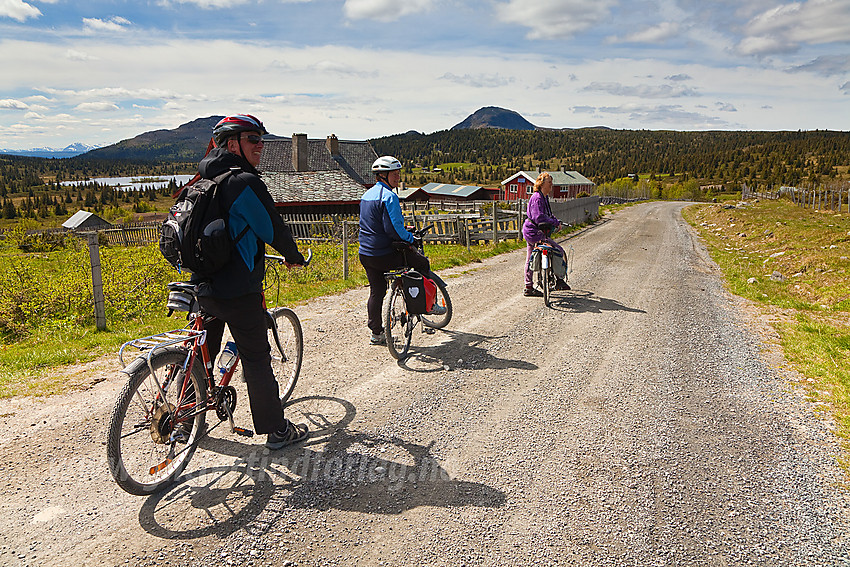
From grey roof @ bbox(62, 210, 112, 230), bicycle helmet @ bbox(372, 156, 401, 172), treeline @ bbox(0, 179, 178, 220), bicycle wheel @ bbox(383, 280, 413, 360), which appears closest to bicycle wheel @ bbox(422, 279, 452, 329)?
bicycle wheel @ bbox(383, 280, 413, 360)

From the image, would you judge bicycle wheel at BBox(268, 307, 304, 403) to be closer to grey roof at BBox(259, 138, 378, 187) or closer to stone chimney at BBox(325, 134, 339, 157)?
grey roof at BBox(259, 138, 378, 187)

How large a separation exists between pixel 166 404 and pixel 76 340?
4481 mm

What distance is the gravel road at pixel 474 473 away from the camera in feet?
9.30

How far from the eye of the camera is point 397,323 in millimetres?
5996

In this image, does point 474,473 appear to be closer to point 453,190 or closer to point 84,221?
point 84,221

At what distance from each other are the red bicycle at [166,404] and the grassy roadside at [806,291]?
4.66 metres

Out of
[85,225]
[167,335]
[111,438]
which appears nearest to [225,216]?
[167,335]

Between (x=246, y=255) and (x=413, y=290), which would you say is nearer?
(x=246, y=255)

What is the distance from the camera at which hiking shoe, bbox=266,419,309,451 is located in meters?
3.80

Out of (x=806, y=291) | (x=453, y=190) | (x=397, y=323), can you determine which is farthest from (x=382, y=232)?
(x=453, y=190)

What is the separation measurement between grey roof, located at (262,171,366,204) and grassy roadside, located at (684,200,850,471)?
71.1ft

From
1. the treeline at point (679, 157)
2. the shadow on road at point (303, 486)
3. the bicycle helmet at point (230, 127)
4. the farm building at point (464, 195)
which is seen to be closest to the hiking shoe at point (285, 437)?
the shadow on road at point (303, 486)

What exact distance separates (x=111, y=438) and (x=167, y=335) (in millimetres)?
735

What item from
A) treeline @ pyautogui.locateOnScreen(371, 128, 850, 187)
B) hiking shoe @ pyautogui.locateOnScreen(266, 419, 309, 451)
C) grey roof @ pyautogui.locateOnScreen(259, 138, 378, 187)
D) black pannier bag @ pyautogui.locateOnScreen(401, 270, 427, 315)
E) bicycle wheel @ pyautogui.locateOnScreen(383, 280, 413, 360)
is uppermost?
treeline @ pyautogui.locateOnScreen(371, 128, 850, 187)
